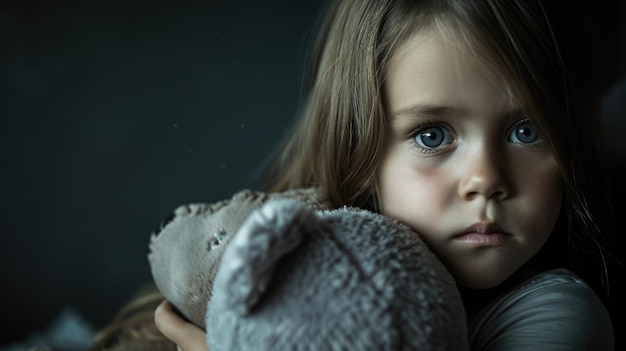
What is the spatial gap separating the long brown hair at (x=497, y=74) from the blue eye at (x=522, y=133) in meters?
0.01

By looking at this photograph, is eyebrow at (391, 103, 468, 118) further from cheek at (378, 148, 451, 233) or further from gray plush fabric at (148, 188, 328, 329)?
gray plush fabric at (148, 188, 328, 329)

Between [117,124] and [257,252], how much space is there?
711mm

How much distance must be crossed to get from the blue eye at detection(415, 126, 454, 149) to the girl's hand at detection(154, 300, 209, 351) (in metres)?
0.34

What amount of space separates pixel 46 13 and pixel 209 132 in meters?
0.34

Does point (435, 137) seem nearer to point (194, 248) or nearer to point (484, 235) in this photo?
point (484, 235)

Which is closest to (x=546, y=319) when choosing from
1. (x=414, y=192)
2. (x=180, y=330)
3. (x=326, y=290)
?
(x=414, y=192)

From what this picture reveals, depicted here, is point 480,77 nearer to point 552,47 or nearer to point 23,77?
point 552,47

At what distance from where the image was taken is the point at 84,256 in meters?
Answer: 1.22

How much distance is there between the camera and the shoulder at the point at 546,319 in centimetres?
71

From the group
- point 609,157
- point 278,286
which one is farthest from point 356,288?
point 609,157

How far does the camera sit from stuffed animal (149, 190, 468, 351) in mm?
530

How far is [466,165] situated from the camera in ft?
2.44

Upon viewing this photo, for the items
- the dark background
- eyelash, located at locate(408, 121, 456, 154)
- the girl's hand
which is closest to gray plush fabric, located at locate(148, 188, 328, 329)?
the girl's hand

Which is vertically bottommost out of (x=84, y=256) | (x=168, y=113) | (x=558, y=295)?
(x=84, y=256)
